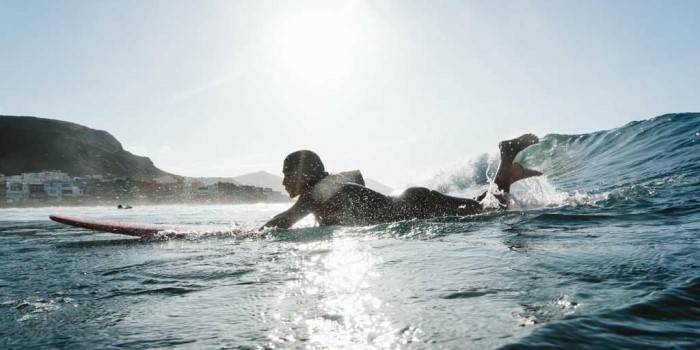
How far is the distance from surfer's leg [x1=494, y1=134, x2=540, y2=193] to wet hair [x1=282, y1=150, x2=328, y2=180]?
3.02 m

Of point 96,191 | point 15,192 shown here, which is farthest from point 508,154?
point 96,191

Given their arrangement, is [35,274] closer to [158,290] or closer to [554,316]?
[158,290]

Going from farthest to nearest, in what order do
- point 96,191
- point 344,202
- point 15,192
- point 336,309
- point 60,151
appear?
point 60,151 < point 96,191 < point 15,192 < point 344,202 < point 336,309

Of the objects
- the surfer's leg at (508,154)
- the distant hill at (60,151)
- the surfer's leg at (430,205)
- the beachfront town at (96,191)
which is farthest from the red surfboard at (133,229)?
the distant hill at (60,151)

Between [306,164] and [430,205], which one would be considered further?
[430,205]

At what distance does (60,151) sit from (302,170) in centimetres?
10269

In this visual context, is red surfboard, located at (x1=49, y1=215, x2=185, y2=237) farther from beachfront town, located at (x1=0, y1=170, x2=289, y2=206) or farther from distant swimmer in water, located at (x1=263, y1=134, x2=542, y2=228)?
beachfront town, located at (x1=0, y1=170, x2=289, y2=206)

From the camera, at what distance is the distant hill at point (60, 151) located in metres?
80.9

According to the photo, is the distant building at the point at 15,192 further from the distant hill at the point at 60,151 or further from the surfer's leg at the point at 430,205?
the surfer's leg at the point at 430,205

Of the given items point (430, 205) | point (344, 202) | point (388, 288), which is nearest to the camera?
point (388, 288)

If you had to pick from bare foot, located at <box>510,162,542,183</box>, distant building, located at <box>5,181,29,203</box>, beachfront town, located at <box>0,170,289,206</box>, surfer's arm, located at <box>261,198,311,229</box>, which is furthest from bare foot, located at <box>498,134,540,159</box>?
distant building, located at <box>5,181,29,203</box>

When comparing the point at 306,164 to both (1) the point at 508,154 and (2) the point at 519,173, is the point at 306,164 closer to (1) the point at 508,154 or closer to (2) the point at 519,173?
(1) the point at 508,154

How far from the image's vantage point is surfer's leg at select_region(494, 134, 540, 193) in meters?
7.01

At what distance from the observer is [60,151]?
8894cm
